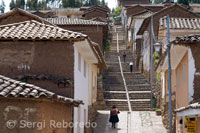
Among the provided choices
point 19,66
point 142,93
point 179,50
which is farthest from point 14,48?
point 142,93

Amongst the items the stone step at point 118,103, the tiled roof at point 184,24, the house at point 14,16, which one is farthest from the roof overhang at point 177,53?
the stone step at point 118,103

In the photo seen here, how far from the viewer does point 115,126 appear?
28734 mm

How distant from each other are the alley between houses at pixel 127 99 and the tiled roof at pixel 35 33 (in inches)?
401

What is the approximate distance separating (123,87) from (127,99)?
386 cm

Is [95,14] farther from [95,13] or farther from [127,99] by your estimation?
[127,99]

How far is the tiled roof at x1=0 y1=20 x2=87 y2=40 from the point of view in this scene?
1733 cm

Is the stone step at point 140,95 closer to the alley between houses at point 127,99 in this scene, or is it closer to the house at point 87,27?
the alley between houses at point 127,99

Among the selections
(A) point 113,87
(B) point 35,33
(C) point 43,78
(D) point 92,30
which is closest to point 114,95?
(A) point 113,87

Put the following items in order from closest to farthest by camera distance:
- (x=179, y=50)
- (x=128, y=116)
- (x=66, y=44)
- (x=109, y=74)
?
(x=66, y=44)
(x=179, y=50)
(x=128, y=116)
(x=109, y=74)

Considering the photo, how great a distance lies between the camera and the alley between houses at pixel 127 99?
28155 millimetres

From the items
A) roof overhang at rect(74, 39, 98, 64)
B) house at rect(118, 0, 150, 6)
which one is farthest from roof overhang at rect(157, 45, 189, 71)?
house at rect(118, 0, 150, 6)

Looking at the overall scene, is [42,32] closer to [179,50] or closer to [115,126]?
[179,50]

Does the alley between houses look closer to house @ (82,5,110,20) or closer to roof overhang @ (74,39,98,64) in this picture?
roof overhang @ (74,39,98,64)

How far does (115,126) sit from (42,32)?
12103 millimetres
